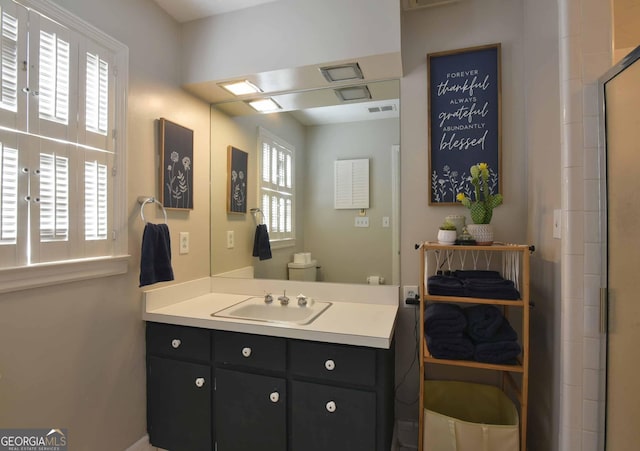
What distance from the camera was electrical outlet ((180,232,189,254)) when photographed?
1916mm

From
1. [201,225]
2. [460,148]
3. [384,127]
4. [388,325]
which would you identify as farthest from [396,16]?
[201,225]

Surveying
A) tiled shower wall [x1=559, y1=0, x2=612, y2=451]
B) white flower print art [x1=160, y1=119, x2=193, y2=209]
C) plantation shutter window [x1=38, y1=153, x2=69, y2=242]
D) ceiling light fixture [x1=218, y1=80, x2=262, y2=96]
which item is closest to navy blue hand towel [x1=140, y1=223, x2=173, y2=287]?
white flower print art [x1=160, y1=119, x2=193, y2=209]

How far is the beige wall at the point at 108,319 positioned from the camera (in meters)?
1.18

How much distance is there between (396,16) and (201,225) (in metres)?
1.65

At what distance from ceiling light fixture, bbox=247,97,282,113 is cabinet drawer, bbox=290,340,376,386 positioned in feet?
4.83

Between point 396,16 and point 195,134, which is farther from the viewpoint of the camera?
point 195,134

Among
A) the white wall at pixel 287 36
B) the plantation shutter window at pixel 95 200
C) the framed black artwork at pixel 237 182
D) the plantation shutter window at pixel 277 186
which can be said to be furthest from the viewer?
the framed black artwork at pixel 237 182

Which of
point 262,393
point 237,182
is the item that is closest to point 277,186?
point 237,182

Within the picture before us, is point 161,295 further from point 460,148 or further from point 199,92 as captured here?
point 460,148

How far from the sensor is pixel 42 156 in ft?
3.98

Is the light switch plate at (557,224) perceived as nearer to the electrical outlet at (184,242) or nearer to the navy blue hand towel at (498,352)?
the navy blue hand towel at (498,352)

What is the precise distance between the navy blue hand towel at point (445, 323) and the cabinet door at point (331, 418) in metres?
0.38

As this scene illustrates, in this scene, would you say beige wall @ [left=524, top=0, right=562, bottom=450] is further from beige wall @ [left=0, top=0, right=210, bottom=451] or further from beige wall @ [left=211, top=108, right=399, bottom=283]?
beige wall @ [left=0, top=0, right=210, bottom=451]

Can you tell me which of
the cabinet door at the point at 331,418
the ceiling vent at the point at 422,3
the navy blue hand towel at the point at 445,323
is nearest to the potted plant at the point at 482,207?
the navy blue hand towel at the point at 445,323
